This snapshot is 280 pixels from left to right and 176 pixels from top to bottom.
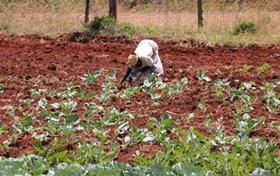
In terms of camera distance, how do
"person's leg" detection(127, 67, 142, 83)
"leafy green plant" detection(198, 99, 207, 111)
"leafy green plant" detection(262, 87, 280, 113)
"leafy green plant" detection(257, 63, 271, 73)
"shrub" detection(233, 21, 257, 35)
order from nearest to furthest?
1. "leafy green plant" detection(262, 87, 280, 113)
2. "leafy green plant" detection(198, 99, 207, 111)
3. "person's leg" detection(127, 67, 142, 83)
4. "leafy green plant" detection(257, 63, 271, 73)
5. "shrub" detection(233, 21, 257, 35)

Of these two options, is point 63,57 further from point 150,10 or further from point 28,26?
point 150,10

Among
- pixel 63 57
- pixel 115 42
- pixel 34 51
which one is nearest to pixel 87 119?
pixel 63 57

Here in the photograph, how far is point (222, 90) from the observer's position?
8.91m

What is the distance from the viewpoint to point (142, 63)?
9414 millimetres

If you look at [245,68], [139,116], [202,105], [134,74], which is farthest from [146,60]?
[245,68]

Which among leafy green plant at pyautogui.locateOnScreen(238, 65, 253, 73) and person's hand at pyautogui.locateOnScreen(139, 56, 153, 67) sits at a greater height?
person's hand at pyautogui.locateOnScreen(139, 56, 153, 67)

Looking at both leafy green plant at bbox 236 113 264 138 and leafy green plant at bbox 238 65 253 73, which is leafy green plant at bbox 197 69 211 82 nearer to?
leafy green plant at bbox 238 65 253 73

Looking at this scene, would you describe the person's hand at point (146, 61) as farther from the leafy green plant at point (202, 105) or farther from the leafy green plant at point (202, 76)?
the leafy green plant at point (202, 105)

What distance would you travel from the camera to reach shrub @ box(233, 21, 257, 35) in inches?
621

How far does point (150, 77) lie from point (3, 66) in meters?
3.36

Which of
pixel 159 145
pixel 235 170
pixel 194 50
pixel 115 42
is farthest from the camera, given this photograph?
pixel 115 42

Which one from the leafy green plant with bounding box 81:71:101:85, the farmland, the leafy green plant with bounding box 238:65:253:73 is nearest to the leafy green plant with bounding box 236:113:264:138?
the farmland

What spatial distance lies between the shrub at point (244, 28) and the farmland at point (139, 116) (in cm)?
285

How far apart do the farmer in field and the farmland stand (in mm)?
243
